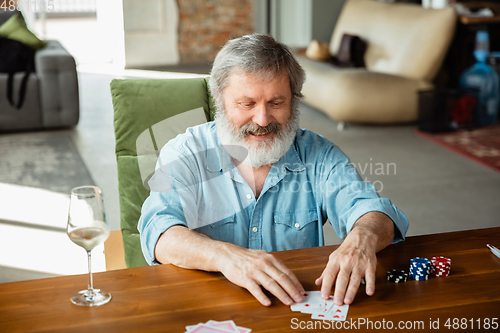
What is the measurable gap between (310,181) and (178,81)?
559 millimetres

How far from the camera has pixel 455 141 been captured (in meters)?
4.37

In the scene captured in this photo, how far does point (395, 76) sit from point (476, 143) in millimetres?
885

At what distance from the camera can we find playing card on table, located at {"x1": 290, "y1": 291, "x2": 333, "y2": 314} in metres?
1.02

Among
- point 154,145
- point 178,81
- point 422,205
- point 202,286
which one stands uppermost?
point 178,81

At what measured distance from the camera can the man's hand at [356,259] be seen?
107 cm

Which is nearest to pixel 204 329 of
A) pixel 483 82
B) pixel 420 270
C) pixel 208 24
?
pixel 420 270

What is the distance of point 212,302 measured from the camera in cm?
104

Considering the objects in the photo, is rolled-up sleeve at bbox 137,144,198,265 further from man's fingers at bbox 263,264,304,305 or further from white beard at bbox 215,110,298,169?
man's fingers at bbox 263,264,304,305

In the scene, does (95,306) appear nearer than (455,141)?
Yes

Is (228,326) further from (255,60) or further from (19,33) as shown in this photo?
(19,33)

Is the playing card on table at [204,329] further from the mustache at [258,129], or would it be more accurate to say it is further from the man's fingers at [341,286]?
the mustache at [258,129]

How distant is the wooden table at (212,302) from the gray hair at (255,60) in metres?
0.52

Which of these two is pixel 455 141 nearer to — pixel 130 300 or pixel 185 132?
pixel 185 132

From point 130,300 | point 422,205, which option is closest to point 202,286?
point 130,300
